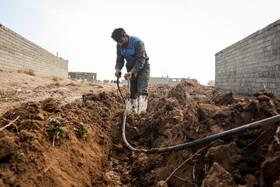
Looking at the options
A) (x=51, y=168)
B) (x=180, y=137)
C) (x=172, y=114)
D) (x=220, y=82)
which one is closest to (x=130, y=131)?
(x=172, y=114)

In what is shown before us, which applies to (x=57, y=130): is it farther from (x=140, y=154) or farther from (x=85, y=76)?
(x=85, y=76)

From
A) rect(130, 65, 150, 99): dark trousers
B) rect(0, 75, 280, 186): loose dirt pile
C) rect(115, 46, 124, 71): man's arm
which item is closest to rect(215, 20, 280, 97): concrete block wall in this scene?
rect(130, 65, 150, 99): dark trousers

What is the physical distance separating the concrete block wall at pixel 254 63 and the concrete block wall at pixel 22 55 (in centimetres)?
1179

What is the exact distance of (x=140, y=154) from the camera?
Result: 7.79ft

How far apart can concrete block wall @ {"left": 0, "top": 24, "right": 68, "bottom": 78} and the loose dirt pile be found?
9.67 meters

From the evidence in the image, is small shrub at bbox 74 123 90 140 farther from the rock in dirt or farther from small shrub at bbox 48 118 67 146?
the rock in dirt

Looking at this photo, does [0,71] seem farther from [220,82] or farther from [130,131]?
[220,82]

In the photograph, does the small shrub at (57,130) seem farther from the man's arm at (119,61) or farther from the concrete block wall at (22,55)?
the concrete block wall at (22,55)

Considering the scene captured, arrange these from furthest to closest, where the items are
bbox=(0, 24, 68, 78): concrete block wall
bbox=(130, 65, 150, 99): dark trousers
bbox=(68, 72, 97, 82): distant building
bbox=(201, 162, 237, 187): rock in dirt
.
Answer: bbox=(68, 72, 97, 82): distant building
bbox=(0, 24, 68, 78): concrete block wall
bbox=(130, 65, 150, 99): dark trousers
bbox=(201, 162, 237, 187): rock in dirt

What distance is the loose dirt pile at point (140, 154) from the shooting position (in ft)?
4.12

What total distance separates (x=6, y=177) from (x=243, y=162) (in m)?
1.78

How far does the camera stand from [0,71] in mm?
8719

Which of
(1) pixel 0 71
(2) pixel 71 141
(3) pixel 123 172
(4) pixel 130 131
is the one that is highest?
(1) pixel 0 71

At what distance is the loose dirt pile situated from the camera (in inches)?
49.4
